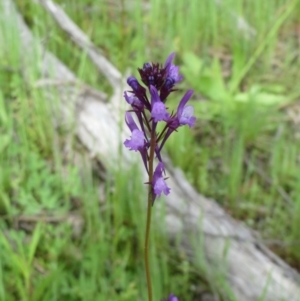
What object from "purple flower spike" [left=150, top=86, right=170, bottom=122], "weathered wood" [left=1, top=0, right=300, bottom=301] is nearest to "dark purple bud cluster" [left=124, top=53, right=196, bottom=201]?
"purple flower spike" [left=150, top=86, right=170, bottom=122]

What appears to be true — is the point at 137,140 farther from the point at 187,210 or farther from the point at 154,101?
the point at 187,210

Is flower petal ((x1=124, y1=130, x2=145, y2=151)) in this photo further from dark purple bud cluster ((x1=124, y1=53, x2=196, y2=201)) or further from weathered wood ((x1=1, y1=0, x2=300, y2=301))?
weathered wood ((x1=1, y1=0, x2=300, y2=301))

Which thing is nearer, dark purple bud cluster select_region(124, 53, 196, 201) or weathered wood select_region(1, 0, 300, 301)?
dark purple bud cluster select_region(124, 53, 196, 201)

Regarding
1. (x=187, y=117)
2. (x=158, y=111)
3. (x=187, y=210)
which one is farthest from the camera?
(x=187, y=210)

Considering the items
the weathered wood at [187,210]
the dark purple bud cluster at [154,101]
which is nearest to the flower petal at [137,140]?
the dark purple bud cluster at [154,101]

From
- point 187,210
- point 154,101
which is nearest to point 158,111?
point 154,101

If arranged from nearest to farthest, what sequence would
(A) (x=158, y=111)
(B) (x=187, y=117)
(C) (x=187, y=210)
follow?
1. (A) (x=158, y=111)
2. (B) (x=187, y=117)
3. (C) (x=187, y=210)

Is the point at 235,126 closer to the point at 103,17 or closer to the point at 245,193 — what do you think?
the point at 245,193

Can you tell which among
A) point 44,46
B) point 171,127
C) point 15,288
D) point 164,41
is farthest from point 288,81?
point 171,127
